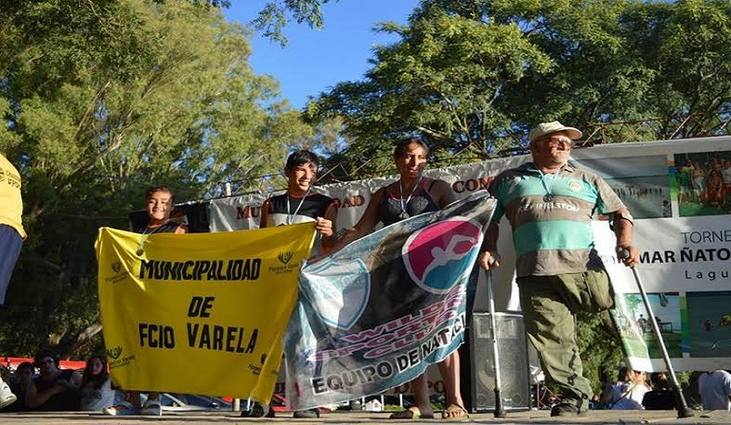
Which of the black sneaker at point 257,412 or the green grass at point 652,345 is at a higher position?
the green grass at point 652,345

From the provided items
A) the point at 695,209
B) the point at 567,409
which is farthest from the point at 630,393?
the point at 567,409

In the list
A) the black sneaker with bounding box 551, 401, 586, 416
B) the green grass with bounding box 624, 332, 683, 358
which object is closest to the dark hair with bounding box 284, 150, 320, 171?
the black sneaker with bounding box 551, 401, 586, 416

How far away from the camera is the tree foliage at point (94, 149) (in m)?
28.0

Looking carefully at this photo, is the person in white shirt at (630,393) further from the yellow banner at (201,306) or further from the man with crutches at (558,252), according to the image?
the yellow banner at (201,306)

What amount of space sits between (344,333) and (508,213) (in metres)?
1.25

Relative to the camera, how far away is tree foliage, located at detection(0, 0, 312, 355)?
92.0 ft

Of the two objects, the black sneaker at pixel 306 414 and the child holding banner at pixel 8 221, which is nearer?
the child holding banner at pixel 8 221

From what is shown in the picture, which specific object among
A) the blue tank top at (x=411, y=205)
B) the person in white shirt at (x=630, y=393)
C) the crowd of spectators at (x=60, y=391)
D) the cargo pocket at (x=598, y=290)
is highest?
the blue tank top at (x=411, y=205)

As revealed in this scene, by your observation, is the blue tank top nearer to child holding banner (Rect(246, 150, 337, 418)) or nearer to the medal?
child holding banner (Rect(246, 150, 337, 418))

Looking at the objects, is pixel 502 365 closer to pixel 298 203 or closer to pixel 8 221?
pixel 298 203

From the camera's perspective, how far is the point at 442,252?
228 inches

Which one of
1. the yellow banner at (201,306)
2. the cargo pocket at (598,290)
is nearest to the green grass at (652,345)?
the cargo pocket at (598,290)

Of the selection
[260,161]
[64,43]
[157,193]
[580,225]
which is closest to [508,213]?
[580,225]

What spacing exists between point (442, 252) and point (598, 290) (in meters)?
0.94
